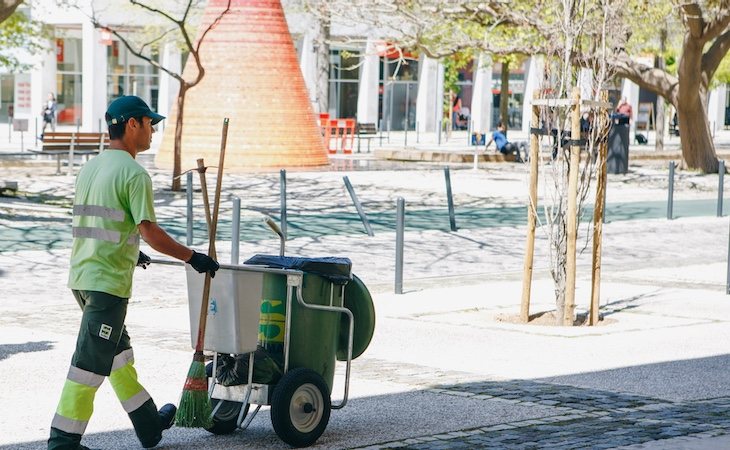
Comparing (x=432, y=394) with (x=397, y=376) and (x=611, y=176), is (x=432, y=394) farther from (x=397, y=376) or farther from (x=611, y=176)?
(x=611, y=176)

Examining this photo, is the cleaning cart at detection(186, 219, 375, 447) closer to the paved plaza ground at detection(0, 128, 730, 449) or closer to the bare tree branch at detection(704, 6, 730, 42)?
the paved plaza ground at detection(0, 128, 730, 449)

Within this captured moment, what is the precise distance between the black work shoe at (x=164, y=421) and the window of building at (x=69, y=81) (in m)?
51.6

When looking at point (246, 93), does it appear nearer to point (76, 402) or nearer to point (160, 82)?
point (76, 402)

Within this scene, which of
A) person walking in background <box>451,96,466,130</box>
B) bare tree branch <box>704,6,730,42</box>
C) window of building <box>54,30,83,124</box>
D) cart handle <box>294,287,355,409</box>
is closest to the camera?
cart handle <box>294,287,355,409</box>

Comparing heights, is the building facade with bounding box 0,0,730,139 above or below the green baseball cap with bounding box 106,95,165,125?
above

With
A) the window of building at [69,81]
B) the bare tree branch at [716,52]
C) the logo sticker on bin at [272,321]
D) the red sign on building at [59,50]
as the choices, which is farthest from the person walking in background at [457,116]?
the logo sticker on bin at [272,321]

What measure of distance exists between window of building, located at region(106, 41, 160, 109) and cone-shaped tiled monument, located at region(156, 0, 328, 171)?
27981mm

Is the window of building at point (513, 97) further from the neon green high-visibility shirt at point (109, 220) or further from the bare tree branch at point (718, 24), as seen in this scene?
the neon green high-visibility shirt at point (109, 220)

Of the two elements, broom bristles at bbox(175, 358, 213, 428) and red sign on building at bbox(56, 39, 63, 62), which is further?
red sign on building at bbox(56, 39, 63, 62)

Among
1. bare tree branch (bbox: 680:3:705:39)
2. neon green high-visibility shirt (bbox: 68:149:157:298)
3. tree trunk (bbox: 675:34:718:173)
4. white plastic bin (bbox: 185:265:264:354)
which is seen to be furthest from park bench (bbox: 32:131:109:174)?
neon green high-visibility shirt (bbox: 68:149:157:298)

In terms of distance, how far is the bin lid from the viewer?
6594 millimetres

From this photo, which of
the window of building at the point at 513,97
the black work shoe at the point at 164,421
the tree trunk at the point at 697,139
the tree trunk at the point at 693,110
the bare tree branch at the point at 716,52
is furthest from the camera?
the window of building at the point at 513,97

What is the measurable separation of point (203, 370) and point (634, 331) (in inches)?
205

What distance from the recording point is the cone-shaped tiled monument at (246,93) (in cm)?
2880
